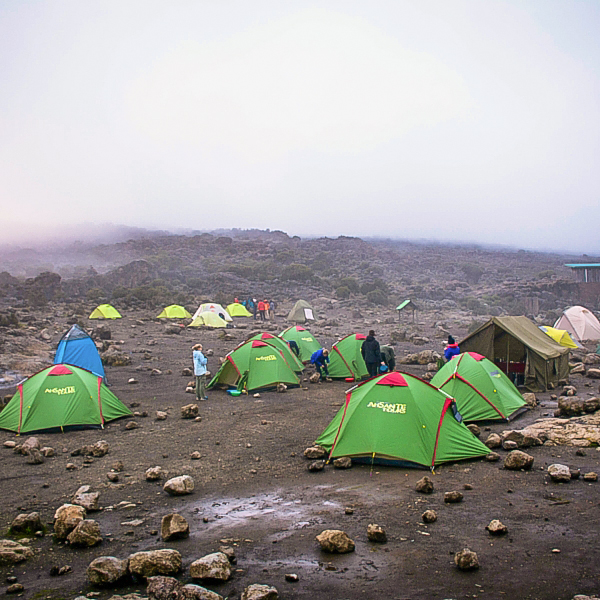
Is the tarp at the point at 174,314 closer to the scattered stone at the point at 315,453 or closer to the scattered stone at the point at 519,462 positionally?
the scattered stone at the point at 315,453

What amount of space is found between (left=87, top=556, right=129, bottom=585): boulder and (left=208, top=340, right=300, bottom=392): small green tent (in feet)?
31.8

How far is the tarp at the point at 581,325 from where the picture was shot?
24922 millimetres

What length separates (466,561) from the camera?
5.07 metres

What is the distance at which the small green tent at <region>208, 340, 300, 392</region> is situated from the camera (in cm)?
1491

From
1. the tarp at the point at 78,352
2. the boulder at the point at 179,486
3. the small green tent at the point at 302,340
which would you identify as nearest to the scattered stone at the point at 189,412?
the tarp at the point at 78,352

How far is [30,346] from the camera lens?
21359 millimetres

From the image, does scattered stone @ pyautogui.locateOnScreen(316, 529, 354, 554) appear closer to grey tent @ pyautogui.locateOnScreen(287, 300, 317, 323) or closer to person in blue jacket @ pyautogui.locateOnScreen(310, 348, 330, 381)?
person in blue jacket @ pyautogui.locateOnScreen(310, 348, 330, 381)

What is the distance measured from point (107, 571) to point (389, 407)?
193 inches

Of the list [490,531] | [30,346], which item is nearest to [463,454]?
[490,531]

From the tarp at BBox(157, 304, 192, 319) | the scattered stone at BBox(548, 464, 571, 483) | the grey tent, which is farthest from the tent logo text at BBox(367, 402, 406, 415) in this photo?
the tarp at BBox(157, 304, 192, 319)

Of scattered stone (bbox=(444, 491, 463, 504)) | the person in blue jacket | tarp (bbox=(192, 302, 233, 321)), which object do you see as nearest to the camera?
scattered stone (bbox=(444, 491, 463, 504))

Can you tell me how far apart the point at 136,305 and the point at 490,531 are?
127ft

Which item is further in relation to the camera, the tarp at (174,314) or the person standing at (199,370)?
the tarp at (174,314)

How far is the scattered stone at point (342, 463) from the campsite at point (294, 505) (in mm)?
176
